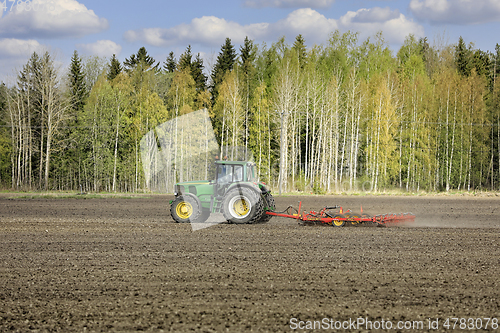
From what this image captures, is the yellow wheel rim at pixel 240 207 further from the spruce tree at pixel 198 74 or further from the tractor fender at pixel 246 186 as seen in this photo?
the spruce tree at pixel 198 74

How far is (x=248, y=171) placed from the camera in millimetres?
12602

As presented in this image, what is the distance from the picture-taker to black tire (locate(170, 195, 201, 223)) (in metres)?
12.8

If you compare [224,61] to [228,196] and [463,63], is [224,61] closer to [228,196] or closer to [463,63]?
[463,63]

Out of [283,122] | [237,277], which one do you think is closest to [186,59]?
[283,122]

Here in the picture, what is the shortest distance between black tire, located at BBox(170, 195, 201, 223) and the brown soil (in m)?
0.82

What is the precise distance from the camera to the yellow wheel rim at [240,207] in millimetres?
12641

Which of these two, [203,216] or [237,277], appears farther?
[203,216]

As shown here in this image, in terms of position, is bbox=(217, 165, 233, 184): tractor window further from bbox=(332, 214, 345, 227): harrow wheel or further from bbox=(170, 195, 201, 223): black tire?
bbox=(332, 214, 345, 227): harrow wheel

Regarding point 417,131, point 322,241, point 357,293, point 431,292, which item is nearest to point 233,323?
point 357,293

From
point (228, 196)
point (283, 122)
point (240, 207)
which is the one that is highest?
point (283, 122)

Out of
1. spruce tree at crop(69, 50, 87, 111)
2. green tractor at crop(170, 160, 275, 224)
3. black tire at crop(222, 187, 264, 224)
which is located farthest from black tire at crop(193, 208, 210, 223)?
spruce tree at crop(69, 50, 87, 111)

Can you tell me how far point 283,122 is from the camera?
3672 centimetres

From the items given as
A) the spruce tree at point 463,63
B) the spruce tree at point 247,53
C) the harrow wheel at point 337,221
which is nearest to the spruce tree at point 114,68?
the spruce tree at point 247,53

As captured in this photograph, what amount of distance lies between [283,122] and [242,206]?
81.1 ft
